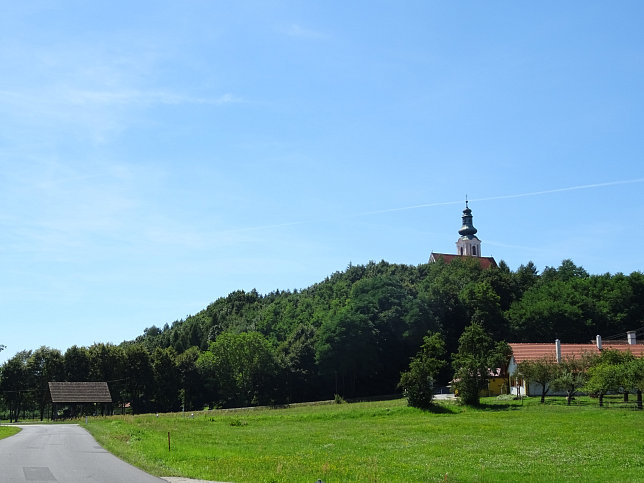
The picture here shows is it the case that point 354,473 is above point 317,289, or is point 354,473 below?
below

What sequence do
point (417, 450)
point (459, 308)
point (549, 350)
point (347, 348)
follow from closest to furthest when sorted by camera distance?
1. point (417, 450)
2. point (549, 350)
3. point (347, 348)
4. point (459, 308)

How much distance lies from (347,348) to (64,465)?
219 feet

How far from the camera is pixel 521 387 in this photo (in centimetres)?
7381

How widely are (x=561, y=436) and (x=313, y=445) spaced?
1275cm

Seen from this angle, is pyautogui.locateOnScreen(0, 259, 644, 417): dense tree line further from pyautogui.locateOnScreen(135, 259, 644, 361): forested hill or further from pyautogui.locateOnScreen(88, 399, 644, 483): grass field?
pyautogui.locateOnScreen(88, 399, 644, 483): grass field

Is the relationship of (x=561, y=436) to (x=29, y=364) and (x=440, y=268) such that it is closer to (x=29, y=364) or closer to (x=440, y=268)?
(x=29, y=364)

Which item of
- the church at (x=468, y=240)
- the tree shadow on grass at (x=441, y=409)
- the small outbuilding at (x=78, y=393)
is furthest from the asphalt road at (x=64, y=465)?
the church at (x=468, y=240)

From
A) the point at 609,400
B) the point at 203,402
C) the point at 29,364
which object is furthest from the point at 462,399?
the point at 29,364

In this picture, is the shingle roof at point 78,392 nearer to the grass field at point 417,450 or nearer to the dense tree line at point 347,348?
the dense tree line at point 347,348

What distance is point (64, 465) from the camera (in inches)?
944

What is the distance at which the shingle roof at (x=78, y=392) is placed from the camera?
253ft

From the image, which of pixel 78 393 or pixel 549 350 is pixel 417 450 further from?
pixel 78 393

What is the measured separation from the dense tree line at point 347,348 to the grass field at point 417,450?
43.7 m

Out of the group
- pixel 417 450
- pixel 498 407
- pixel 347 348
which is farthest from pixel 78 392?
pixel 417 450
